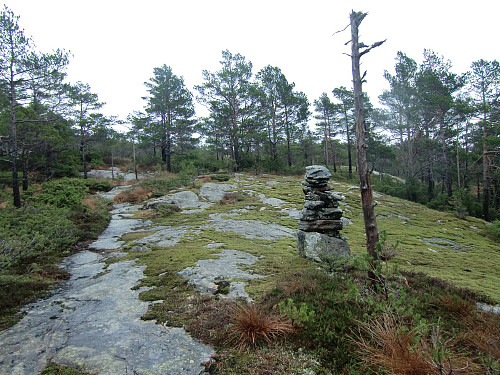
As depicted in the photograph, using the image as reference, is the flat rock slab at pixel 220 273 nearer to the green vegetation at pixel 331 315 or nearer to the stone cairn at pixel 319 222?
the green vegetation at pixel 331 315

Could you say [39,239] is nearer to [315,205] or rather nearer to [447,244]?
[315,205]

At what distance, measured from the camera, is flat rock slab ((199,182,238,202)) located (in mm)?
20348

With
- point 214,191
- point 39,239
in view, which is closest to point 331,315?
point 39,239

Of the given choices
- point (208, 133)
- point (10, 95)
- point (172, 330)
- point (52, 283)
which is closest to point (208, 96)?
point (208, 133)

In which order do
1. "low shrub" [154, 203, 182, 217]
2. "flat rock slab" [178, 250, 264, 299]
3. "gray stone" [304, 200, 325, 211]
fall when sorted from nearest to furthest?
1. "flat rock slab" [178, 250, 264, 299]
2. "gray stone" [304, 200, 325, 211]
3. "low shrub" [154, 203, 182, 217]

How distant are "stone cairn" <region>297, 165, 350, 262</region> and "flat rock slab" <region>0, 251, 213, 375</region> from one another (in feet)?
15.5

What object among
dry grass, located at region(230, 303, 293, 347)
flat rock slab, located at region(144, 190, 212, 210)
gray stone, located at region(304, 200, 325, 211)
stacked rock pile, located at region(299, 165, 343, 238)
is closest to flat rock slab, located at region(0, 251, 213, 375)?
dry grass, located at region(230, 303, 293, 347)

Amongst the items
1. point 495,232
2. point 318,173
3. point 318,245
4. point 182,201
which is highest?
point 318,173

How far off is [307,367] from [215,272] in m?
3.38

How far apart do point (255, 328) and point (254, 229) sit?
8441mm

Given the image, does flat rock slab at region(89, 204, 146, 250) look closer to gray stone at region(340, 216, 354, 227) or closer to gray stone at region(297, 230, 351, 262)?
gray stone at region(297, 230, 351, 262)

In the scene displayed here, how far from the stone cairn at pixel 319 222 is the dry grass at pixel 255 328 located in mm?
3693

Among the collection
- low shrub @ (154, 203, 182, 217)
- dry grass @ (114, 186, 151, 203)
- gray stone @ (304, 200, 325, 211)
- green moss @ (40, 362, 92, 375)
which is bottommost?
green moss @ (40, 362, 92, 375)

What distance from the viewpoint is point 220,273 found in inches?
238
